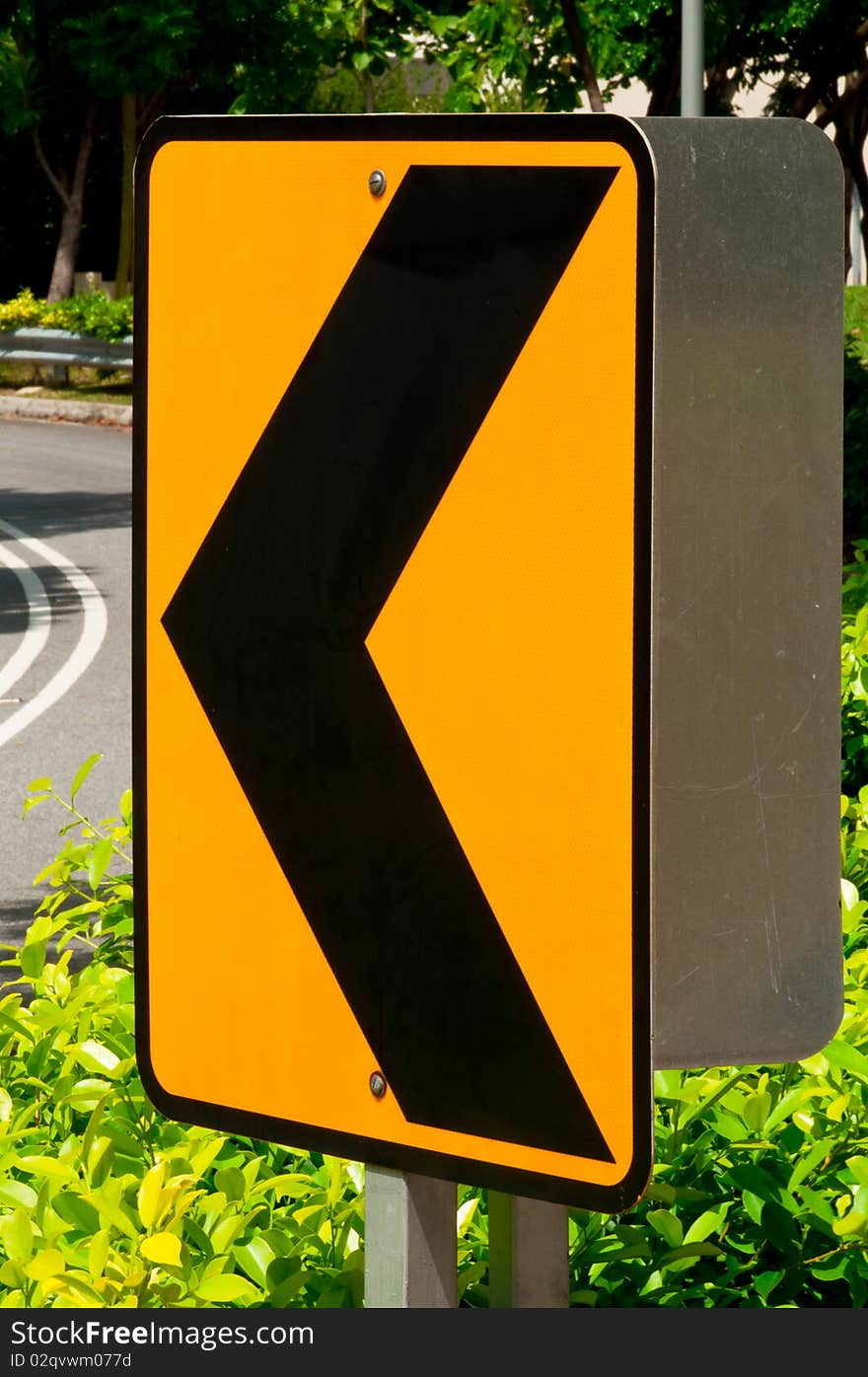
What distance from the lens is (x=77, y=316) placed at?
90.5ft

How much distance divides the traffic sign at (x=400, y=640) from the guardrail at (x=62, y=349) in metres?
24.8

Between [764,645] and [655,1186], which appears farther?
[655,1186]

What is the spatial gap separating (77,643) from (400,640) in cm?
1032

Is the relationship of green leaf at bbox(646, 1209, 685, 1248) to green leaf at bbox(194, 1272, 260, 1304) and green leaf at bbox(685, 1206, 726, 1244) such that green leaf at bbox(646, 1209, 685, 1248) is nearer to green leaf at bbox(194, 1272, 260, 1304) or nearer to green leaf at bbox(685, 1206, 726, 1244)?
green leaf at bbox(685, 1206, 726, 1244)

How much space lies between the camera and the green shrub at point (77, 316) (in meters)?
26.6

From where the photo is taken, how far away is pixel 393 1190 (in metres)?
1.52

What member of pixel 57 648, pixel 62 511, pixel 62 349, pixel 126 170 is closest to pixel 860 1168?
pixel 57 648

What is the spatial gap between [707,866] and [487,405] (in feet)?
1.29

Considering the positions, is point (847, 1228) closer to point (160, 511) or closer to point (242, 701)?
point (242, 701)

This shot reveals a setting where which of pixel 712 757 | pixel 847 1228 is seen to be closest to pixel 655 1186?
pixel 847 1228

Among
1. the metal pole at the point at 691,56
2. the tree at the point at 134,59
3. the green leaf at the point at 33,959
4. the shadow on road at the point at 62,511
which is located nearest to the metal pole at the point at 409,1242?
the green leaf at the point at 33,959

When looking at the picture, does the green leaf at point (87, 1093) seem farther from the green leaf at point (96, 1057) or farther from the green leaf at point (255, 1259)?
the green leaf at point (255, 1259)

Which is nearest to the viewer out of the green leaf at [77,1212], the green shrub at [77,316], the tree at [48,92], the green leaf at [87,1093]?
the green leaf at [77,1212]

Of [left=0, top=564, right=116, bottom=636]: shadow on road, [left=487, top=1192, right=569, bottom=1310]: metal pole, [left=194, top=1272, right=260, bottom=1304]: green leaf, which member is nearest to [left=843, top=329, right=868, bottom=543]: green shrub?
[left=0, top=564, right=116, bottom=636]: shadow on road
